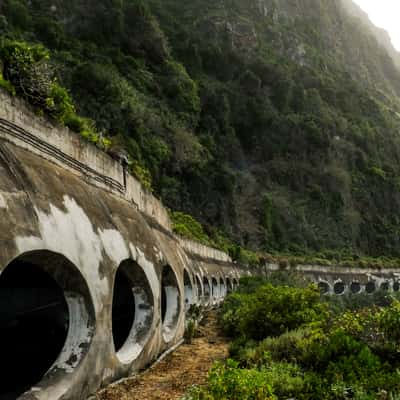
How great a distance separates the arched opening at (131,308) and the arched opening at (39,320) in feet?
5.70

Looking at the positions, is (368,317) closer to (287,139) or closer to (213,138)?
(213,138)

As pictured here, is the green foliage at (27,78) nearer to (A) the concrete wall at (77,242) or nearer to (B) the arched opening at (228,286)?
(A) the concrete wall at (77,242)

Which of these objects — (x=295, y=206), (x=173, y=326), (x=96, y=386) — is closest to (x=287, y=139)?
(x=295, y=206)

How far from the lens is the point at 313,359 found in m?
8.45

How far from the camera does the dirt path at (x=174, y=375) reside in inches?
300

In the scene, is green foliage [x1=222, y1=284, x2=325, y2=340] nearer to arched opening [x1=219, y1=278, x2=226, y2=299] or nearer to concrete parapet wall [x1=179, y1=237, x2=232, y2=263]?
concrete parapet wall [x1=179, y1=237, x2=232, y2=263]

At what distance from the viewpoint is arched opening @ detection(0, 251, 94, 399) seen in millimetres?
6703

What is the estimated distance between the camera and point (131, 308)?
10.2 meters

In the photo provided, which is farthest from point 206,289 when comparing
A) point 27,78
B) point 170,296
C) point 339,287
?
point 339,287

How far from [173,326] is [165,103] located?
170 feet

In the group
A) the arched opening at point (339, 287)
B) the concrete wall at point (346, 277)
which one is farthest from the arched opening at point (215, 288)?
the arched opening at point (339, 287)

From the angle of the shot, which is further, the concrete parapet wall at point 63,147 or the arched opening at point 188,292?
the arched opening at point 188,292

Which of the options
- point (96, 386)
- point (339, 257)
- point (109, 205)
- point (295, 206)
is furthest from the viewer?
point (295, 206)

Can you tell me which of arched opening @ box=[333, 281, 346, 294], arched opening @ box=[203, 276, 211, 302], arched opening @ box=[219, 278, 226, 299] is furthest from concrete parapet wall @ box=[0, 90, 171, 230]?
arched opening @ box=[333, 281, 346, 294]
